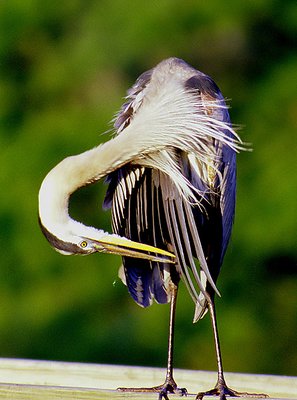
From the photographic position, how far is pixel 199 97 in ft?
11.1

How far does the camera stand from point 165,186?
333 cm

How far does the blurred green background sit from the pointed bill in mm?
2919

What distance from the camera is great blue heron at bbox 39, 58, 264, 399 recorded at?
10.4ft

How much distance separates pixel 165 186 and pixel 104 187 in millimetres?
3340

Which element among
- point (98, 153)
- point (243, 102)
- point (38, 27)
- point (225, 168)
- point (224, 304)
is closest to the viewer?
point (98, 153)

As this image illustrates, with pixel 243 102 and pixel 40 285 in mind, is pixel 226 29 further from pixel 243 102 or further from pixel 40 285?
pixel 40 285

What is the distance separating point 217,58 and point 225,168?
359 cm

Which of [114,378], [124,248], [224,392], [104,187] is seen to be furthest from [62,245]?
[104,187]

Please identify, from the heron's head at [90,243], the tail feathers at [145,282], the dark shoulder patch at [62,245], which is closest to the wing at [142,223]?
the tail feathers at [145,282]

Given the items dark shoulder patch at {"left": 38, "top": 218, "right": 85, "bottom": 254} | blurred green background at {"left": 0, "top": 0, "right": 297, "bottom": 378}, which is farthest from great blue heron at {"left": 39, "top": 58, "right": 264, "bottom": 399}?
blurred green background at {"left": 0, "top": 0, "right": 297, "bottom": 378}

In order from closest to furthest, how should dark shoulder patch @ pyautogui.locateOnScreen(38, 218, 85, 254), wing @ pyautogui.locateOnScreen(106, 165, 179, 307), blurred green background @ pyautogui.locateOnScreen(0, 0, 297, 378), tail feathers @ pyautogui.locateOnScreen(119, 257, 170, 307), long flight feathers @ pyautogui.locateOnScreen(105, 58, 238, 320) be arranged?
dark shoulder patch @ pyautogui.locateOnScreen(38, 218, 85, 254) → long flight feathers @ pyautogui.locateOnScreen(105, 58, 238, 320) → wing @ pyautogui.locateOnScreen(106, 165, 179, 307) → tail feathers @ pyautogui.locateOnScreen(119, 257, 170, 307) → blurred green background @ pyautogui.locateOnScreen(0, 0, 297, 378)

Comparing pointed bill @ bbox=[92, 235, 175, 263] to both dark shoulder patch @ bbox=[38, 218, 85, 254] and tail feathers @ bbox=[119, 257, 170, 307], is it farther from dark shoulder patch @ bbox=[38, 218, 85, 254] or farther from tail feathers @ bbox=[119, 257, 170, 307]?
tail feathers @ bbox=[119, 257, 170, 307]

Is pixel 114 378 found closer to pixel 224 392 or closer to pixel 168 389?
pixel 168 389

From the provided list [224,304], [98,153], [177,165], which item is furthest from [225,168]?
[224,304]
